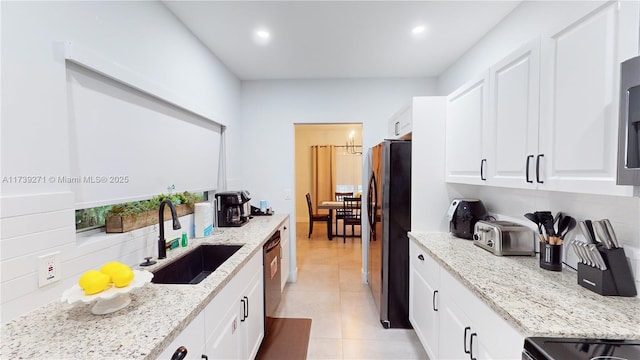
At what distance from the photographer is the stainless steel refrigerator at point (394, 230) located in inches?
89.4

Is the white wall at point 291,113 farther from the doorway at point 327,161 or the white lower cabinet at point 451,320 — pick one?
the doorway at point 327,161

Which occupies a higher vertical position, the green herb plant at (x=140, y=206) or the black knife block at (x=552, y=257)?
the green herb plant at (x=140, y=206)

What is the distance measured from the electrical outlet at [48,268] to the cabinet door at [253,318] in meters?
0.90

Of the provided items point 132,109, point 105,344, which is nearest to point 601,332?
point 105,344

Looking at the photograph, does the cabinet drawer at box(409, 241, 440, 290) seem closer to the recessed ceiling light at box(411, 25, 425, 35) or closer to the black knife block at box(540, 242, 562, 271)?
the black knife block at box(540, 242, 562, 271)

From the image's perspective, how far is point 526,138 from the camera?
1.37 m

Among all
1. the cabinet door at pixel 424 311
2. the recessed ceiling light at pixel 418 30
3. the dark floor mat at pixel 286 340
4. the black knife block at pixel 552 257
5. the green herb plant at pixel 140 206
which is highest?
the recessed ceiling light at pixel 418 30

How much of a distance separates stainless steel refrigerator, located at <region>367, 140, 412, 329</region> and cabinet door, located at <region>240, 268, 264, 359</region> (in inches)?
44.0

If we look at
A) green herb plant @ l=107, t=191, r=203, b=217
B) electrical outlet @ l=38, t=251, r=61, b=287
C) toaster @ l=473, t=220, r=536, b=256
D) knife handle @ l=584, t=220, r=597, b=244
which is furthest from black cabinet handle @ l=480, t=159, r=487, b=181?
electrical outlet @ l=38, t=251, r=61, b=287

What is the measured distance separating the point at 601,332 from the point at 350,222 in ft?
14.1

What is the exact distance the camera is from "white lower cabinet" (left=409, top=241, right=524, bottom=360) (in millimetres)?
1039

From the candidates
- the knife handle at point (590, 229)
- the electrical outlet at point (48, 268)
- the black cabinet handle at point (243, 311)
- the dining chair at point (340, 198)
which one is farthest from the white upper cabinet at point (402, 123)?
the dining chair at point (340, 198)

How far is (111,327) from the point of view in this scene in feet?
2.85

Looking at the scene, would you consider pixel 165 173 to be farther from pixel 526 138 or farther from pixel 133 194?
pixel 526 138
